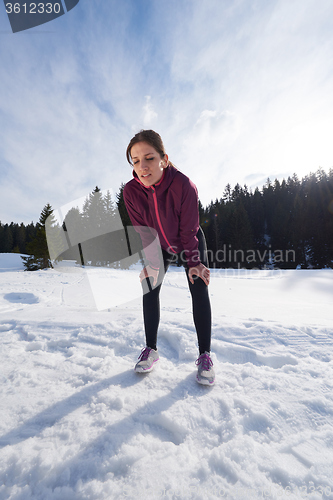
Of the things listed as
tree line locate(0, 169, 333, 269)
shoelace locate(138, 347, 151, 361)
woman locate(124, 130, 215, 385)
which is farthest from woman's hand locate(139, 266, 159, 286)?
tree line locate(0, 169, 333, 269)

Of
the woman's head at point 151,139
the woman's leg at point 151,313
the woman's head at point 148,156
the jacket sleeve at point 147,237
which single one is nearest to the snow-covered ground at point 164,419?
the woman's leg at point 151,313

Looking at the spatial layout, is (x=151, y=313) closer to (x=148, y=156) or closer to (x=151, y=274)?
(x=151, y=274)

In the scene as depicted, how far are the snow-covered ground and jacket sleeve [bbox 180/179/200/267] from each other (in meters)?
0.88

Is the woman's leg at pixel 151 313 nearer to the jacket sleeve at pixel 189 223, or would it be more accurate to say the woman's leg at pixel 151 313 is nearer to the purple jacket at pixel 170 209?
the purple jacket at pixel 170 209

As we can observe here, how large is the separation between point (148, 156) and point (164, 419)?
5.43 feet

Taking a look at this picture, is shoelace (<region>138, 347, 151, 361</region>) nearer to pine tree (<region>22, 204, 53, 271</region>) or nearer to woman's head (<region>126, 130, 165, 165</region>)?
woman's head (<region>126, 130, 165, 165</region>)

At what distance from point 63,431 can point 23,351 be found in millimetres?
1045

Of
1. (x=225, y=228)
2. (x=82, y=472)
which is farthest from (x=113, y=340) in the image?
(x=225, y=228)

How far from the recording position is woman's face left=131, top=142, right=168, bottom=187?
59.3 inches

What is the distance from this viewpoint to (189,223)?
1.55 metres

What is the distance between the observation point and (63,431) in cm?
94

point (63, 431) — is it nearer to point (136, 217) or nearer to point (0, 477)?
point (0, 477)

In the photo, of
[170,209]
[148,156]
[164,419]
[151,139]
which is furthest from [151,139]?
[164,419]

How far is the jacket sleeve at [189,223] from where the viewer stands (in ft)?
5.00
